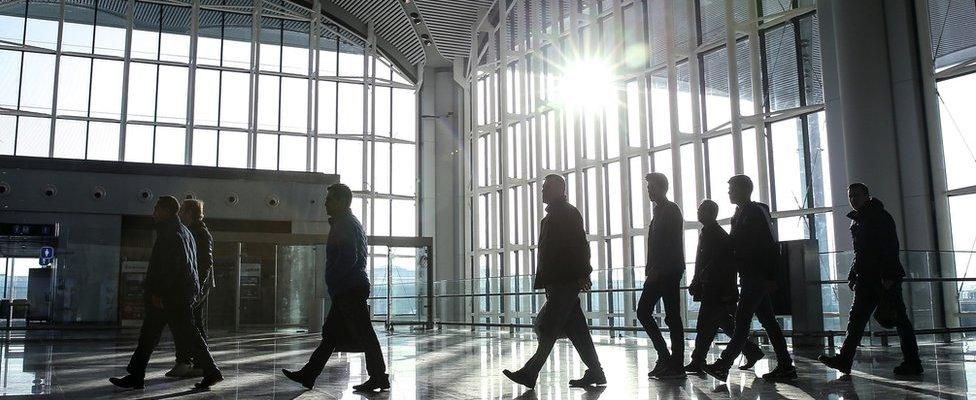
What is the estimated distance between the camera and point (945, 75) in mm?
11805

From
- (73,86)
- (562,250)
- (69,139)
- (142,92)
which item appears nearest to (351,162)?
(142,92)

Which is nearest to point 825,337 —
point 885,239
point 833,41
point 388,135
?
point 885,239

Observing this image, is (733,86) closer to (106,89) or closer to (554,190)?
(554,190)

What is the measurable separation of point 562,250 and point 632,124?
12.7m

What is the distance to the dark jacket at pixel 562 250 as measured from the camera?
5.26 m

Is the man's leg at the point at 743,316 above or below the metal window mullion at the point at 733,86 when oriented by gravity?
below

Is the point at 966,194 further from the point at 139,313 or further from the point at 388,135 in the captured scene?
the point at 388,135

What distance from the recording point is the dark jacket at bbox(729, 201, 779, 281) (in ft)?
19.1

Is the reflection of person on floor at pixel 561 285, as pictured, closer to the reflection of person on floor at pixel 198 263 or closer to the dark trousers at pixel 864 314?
the dark trousers at pixel 864 314

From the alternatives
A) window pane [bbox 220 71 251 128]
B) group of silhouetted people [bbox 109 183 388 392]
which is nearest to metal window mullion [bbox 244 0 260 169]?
window pane [bbox 220 71 251 128]

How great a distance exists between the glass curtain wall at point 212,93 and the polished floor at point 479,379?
14.5 meters

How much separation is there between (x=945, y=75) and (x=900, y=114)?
0.82 m

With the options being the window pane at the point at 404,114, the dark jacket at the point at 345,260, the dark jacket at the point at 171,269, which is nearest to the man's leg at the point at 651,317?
the dark jacket at the point at 345,260

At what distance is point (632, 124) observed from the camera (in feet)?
57.5
